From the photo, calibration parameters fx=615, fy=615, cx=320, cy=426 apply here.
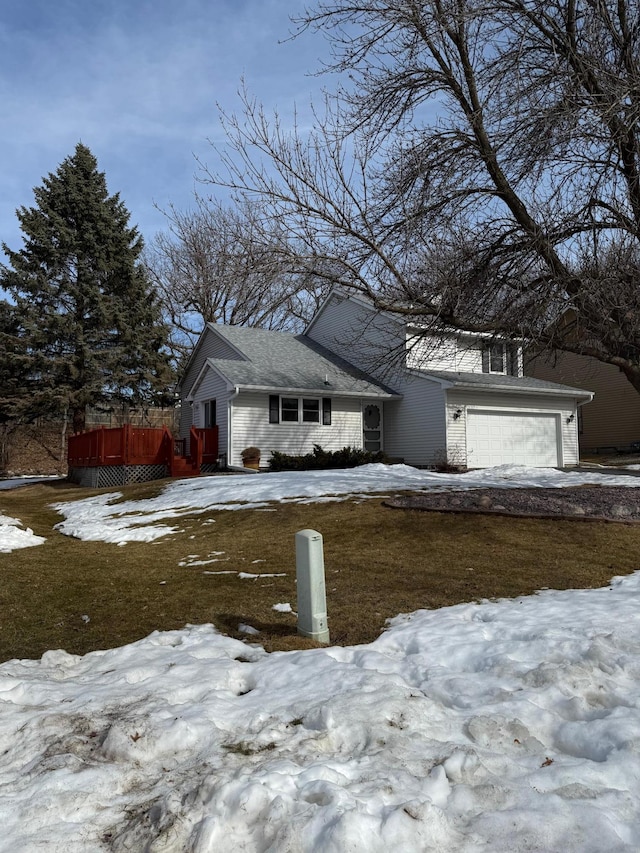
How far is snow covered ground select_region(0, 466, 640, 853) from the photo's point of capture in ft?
6.95

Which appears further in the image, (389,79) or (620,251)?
(389,79)

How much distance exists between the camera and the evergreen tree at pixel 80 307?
2786 centimetres

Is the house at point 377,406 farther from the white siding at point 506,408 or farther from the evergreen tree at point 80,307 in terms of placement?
the evergreen tree at point 80,307

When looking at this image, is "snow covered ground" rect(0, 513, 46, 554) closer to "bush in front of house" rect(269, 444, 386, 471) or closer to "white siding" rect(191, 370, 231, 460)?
"bush in front of house" rect(269, 444, 386, 471)

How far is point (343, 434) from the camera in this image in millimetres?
22938

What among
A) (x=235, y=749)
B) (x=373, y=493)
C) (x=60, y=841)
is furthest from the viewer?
(x=373, y=493)

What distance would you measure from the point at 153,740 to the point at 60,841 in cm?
70

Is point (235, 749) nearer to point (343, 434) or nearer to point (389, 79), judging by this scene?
point (389, 79)

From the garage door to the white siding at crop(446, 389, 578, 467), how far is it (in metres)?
0.24

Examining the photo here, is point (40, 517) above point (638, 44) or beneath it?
beneath

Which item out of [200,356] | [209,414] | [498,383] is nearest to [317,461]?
[209,414]

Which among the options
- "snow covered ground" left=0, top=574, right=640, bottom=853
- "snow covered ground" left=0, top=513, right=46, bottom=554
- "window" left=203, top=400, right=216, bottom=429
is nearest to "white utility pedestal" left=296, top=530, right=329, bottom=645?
"snow covered ground" left=0, top=574, right=640, bottom=853

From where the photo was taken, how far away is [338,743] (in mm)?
2793

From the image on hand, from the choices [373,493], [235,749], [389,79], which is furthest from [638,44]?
[235,749]
